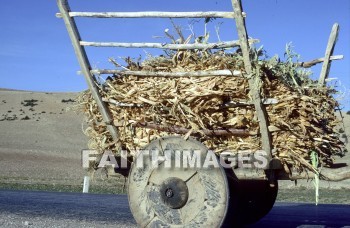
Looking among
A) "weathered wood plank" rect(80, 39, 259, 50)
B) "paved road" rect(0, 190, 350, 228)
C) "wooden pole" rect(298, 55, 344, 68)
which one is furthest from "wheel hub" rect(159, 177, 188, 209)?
"wooden pole" rect(298, 55, 344, 68)

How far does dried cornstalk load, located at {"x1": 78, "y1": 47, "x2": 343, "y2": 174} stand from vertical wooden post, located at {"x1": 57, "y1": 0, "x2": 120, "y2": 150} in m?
0.07

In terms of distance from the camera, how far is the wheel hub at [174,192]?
6.30 metres

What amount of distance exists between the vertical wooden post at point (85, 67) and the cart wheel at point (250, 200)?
152 centimetres

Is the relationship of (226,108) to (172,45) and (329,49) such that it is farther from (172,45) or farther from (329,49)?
(329,49)

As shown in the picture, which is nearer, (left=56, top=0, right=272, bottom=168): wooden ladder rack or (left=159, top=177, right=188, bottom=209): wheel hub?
(left=56, top=0, right=272, bottom=168): wooden ladder rack

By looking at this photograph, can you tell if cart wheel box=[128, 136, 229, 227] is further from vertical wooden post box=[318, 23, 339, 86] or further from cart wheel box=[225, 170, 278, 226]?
vertical wooden post box=[318, 23, 339, 86]

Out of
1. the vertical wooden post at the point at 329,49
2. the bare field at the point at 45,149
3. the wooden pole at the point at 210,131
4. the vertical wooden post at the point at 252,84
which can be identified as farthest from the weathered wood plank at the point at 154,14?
the bare field at the point at 45,149

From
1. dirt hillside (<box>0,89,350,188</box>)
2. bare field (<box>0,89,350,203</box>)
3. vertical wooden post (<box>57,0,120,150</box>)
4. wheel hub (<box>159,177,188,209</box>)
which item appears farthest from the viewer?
dirt hillside (<box>0,89,350,188</box>)

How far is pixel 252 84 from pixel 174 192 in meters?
1.38

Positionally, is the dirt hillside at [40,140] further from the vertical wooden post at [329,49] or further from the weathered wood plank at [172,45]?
the weathered wood plank at [172,45]

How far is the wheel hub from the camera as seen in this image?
248 inches

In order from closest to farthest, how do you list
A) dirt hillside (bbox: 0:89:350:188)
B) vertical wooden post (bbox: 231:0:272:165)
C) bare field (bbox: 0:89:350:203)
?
vertical wooden post (bbox: 231:0:272:165)
bare field (bbox: 0:89:350:203)
dirt hillside (bbox: 0:89:350:188)

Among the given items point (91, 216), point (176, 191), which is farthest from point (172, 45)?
point (91, 216)

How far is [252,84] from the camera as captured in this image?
243 inches
